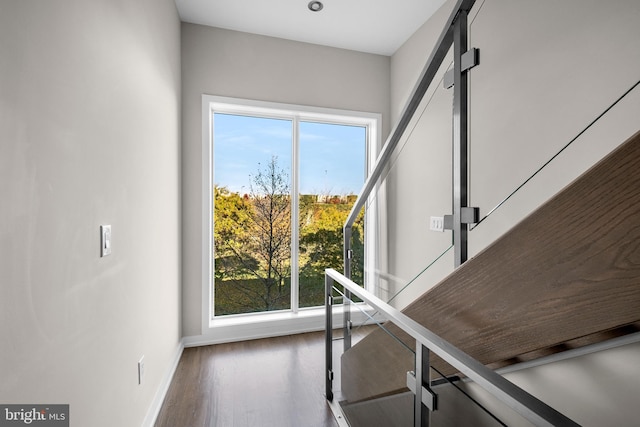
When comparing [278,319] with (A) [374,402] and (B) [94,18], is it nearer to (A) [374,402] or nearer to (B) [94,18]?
(A) [374,402]

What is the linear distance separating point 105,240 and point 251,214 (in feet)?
6.20

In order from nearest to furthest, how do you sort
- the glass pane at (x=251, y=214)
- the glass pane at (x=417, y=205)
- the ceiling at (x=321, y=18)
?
1. the glass pane at (x=417, y=205)
2. the ceiling at (x=321, y=18)
3. the glass pane at (x=251, y=214)

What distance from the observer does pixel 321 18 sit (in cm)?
274

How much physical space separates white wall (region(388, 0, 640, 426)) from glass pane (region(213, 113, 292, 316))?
6.18 ft

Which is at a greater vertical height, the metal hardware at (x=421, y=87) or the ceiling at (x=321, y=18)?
the ceiling at (x=321, y=18)

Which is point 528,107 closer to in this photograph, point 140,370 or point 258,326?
point 140,370

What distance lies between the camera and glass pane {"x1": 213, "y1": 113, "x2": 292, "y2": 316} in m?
3.03

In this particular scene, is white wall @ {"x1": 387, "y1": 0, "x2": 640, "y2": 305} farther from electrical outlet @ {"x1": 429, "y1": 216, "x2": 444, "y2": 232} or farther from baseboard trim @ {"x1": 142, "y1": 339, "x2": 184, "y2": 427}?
baseboard trim @ {"x1": 142, "y1": 339, "x2": 184, "y2": 427}

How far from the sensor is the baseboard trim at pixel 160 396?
173cm

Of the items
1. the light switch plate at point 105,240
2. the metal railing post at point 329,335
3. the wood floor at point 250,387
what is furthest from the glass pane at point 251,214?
the light switch plate at point 105,240

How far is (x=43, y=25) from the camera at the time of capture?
0.86 meters

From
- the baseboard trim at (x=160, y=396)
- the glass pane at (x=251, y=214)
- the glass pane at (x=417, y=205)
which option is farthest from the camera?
the glass pane at (x=251, y=214)

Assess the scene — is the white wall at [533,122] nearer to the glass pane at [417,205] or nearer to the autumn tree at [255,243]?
the glass pane at [417,205]

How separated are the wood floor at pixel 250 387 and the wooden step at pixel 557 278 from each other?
1118 mm
